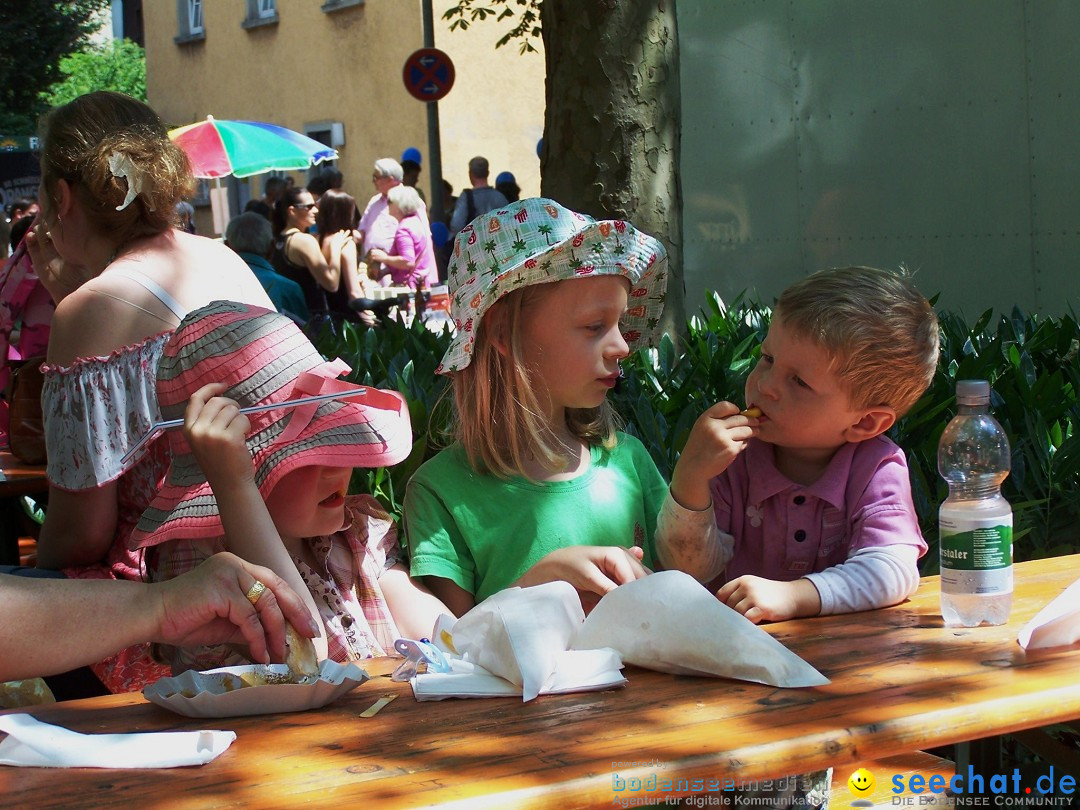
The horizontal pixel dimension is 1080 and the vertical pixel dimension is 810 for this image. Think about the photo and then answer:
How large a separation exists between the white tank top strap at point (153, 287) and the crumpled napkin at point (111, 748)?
5.38 ft

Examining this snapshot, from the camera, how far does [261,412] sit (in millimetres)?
2520

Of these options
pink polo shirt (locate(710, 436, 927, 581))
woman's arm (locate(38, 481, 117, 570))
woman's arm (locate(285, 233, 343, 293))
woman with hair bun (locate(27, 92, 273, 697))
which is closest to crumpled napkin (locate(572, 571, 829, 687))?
pink polo shirt (locate(710, 436, 927, 581))

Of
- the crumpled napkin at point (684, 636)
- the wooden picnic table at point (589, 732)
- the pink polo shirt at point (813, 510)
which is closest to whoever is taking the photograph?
the wooden picnic table at point (589, 732)

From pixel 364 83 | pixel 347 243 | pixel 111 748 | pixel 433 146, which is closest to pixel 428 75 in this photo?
pixel 433 146

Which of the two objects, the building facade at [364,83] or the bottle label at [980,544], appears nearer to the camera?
the bottle label at [980,544]

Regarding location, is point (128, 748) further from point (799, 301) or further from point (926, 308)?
point (926, 308)

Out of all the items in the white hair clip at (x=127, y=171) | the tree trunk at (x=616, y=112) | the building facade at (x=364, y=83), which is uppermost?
the building facade at (x=364, y=83)

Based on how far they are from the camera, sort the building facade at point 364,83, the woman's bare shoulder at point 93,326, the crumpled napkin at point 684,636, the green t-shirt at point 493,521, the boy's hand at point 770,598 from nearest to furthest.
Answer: the crumpled napkin at point 684,636, the boy's hand at point 770,598, the green t-shirt at point 493,521, the woman's bare shoulder at point 93,326, the building facade at point 364,83

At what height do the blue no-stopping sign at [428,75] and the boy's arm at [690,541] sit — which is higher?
the blue no-stopping sign at [428,75]

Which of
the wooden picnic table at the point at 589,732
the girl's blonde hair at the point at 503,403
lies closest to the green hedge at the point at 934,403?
the girl's blonde hair at the point at 503,403

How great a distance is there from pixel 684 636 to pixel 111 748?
0.81 m

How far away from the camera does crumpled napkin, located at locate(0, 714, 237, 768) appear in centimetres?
166

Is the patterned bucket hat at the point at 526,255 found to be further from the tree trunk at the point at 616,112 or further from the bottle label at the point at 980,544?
the tree trunk at the point at 616,112

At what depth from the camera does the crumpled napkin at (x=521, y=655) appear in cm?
190
